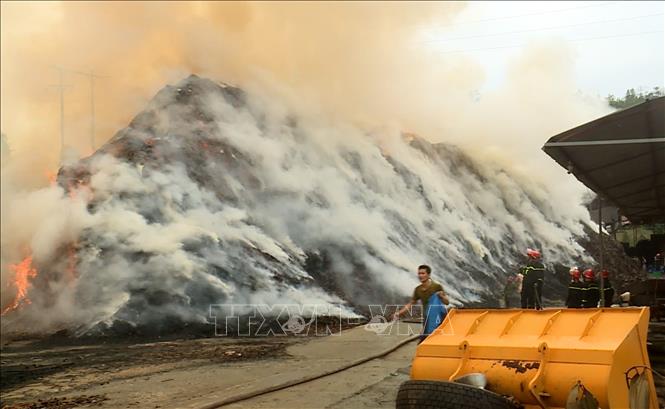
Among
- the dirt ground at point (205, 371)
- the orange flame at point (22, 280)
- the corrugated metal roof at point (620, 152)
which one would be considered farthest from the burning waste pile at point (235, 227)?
the corrugated metal roof at point (620, 152)

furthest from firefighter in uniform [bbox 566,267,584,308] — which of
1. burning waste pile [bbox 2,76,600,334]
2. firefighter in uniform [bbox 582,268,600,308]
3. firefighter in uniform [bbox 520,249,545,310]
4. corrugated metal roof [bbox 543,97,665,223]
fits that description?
burning waste pile [bbox 2,76,600,334]

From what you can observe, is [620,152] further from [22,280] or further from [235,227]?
[22,280]

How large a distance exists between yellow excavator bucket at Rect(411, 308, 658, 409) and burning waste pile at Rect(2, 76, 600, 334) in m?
9.92

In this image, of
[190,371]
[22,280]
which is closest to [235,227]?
[22,280]

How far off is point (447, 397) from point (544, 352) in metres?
0.77

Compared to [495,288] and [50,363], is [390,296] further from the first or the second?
[50,363]

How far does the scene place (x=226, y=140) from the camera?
19.4 metres

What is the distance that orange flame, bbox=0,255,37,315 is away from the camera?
16.3 metres

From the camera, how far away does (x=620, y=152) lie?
362 inches

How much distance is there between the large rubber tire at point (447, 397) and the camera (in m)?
3.98

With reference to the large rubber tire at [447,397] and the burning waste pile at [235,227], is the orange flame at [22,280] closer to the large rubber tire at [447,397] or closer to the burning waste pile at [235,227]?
the burning waste pile at [235,227]

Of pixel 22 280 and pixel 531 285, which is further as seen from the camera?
pixel 22 280

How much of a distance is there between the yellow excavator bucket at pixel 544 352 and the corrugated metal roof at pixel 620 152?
3947 millimetres

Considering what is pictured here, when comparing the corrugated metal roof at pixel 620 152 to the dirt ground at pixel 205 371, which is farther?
the corrugated metal roof at pixel 620 152
